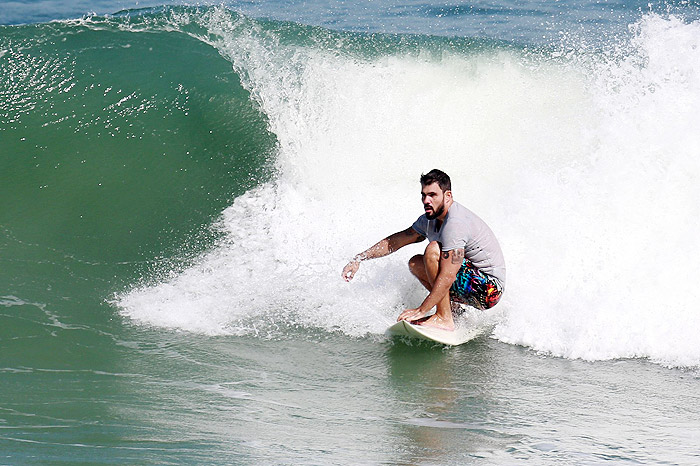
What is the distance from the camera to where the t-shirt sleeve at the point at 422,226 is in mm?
5961

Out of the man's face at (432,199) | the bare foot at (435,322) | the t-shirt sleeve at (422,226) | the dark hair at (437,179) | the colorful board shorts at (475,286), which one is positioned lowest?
the bare foot at (435,322)

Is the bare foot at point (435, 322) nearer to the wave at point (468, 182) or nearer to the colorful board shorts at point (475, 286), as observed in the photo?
the colorful board shorts at point (475, 286)

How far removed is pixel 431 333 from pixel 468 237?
743mm

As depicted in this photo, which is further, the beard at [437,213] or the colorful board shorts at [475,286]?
the colorful board shorts at [475,286]

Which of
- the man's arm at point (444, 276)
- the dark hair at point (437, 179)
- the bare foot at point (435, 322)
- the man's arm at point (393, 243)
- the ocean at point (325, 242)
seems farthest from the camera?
the man's arm at point (393, 243)

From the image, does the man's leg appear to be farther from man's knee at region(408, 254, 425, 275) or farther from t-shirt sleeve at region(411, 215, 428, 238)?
t-shirt sleeve at region(411, 215, 428, 238)

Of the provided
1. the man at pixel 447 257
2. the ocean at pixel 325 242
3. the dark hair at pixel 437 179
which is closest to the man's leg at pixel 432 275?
the man at pixel 447 257

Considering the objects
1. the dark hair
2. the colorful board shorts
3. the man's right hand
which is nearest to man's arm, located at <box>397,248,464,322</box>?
the colorful board shorts

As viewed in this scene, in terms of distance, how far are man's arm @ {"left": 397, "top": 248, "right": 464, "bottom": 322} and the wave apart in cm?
61

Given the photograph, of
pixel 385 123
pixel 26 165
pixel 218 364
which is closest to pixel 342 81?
pixel 385 123

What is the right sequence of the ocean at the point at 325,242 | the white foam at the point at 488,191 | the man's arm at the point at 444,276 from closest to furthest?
the ocean at the point at 325,242, the man's arm at the point at 444,276, the white foam at the point at 488,191

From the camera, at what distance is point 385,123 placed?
31.8ft

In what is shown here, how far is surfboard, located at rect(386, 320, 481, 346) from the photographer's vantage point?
18.6 ft

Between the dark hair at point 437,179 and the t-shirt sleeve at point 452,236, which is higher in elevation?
the dark hair at point 437,179
